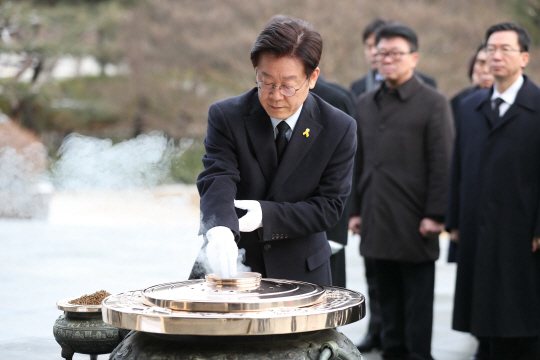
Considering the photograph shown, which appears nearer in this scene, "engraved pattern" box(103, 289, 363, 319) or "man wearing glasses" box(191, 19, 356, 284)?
"engraved pattern" box(103, 289, 363, 319)

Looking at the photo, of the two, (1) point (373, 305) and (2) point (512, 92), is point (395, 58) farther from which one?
(1) point (373, 305)

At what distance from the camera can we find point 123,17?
17.4 m

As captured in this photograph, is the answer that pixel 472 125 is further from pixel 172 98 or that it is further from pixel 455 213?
pixel 172 98

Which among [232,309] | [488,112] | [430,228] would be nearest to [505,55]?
[488,112]

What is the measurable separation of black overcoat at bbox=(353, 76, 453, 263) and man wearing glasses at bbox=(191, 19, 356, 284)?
1.65 metres

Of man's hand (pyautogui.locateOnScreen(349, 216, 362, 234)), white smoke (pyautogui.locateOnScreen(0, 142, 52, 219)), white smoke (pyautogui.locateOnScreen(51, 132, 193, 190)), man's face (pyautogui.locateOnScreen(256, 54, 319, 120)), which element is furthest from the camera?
white smoke (pyautogui.locateOnScreen(0, 142, 52, 219))

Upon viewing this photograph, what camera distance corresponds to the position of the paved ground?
3729 millimetres

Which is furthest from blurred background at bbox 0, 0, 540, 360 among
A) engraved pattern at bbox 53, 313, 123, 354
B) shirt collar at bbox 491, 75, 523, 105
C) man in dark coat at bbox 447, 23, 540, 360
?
shirt collar at bbox 491, 75, 523, 105

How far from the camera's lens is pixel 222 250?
2.05 metres

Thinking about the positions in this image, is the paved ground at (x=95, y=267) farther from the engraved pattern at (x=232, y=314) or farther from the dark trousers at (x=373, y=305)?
the engraved pattern at (x=232, y=314)

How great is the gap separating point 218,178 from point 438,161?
7.18 ft

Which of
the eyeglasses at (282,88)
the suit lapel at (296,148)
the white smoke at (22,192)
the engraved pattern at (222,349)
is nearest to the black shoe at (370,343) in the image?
the suit lapel at (296,148)

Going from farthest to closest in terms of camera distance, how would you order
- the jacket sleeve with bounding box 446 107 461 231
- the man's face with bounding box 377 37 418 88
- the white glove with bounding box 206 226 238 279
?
the man's face with bounding box 377 37 418 88 < the jacket sleeve with bounding box 446 107 461 231 < the white glove with bounding box 206 226 238 279

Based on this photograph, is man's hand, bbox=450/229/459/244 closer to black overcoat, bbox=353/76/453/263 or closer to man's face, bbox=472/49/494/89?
black overcoat, bbox=353/76/453/263
